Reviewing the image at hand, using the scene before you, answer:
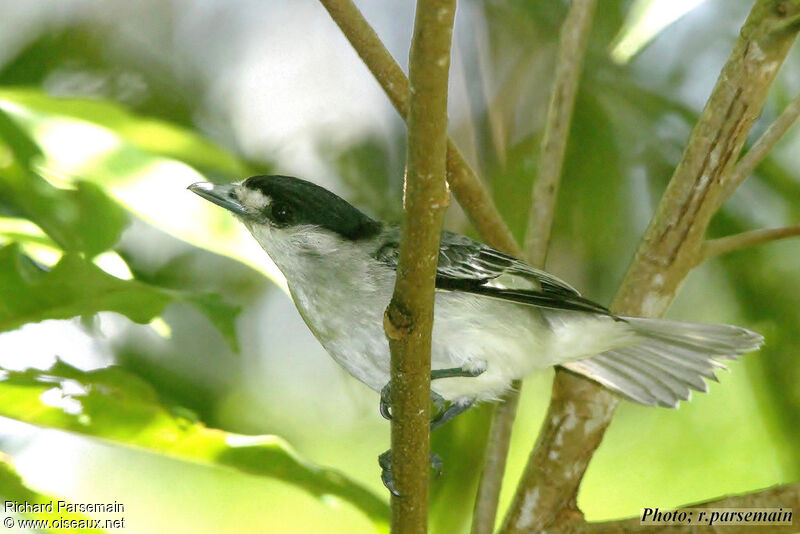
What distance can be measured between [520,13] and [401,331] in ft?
9.66

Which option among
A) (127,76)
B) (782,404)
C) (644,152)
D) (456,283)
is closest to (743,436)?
(782,404)

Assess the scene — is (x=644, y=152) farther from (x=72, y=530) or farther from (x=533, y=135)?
(x=72, y=530)

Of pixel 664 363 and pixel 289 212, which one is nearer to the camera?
pixel 289 212

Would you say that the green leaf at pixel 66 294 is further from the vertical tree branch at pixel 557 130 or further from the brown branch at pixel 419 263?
the vertical tree branch at pixel 557 130

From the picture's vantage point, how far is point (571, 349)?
2.70 meters

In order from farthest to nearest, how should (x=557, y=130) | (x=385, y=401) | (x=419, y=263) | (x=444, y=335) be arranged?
(x=557, y=130), (x=444, y=335), (x=385, y=401), (x=419, y=263)

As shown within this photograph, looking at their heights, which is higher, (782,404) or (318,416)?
(318,416)

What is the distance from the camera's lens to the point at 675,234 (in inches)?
101

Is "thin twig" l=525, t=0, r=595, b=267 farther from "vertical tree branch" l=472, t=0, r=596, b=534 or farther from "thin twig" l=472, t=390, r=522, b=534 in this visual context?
"thin twig" l=472, t=390, r=522, b=534

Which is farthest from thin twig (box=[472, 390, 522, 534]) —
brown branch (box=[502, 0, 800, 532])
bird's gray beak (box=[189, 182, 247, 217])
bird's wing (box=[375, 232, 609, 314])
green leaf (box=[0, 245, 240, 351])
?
green leaf (box=[0, 245, 240, 351])

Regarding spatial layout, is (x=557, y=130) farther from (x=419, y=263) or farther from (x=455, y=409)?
(x=419, y=263)

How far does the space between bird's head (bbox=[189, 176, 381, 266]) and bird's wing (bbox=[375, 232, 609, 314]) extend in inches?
6.1

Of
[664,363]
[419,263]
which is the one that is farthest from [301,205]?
[664,363]

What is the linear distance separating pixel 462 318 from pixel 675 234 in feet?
2.15
